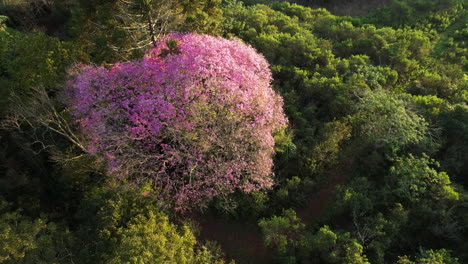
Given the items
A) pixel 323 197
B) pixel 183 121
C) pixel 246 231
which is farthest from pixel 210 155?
pixel 323 197

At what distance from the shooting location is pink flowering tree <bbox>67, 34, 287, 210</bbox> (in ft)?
46.8

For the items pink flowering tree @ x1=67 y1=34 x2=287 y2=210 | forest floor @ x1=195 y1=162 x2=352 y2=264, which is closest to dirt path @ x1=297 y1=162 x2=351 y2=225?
forest floor @ x1=195 y1=162 x2=352 y2=264

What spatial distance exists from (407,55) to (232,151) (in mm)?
18954

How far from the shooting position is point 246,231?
1587 cm

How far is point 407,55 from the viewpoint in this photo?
78.0 feet

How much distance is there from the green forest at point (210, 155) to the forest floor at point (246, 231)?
0.08m

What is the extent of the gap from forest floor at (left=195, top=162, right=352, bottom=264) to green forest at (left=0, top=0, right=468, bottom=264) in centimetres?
8

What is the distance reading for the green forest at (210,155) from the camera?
42.9ft

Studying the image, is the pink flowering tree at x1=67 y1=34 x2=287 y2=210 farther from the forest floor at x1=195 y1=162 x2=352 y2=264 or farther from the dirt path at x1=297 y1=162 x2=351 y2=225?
the dirt path at x1=297 y1=162 x2=351 y2=225

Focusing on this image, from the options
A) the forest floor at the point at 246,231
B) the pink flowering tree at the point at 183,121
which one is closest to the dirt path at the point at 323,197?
the forest floor at the point at 246,231

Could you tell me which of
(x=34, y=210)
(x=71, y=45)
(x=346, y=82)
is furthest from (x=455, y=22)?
(x=34, y=210)

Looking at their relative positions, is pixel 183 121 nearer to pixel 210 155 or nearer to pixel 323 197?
pixel 210 155

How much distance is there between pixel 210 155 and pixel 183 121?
224 centimetres

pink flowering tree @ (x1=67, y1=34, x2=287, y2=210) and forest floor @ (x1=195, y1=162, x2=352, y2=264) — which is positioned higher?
pink flowering tree @ (x1=67, y1=34, x2=287, y2=210)
